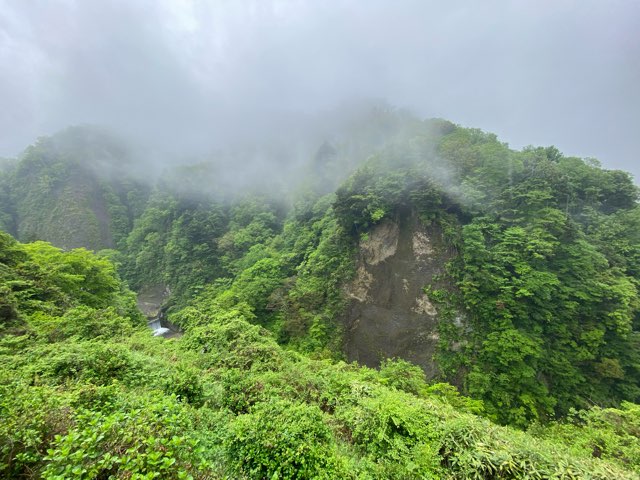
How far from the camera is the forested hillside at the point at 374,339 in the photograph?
4.29 metres

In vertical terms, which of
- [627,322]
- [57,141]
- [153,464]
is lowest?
[153,464]

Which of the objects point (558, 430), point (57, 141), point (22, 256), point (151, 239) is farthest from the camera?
point (57, 141)

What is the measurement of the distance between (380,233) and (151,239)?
43437 millimetres

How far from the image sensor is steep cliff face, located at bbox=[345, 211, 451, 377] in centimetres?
1959

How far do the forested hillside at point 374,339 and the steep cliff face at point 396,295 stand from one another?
5.2 inches

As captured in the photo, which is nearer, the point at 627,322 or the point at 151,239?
the point at 627,322

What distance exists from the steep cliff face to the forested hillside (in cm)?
13

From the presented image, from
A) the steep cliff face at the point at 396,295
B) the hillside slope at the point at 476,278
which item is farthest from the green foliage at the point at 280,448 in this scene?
the steep cliff face at the point at 396,295

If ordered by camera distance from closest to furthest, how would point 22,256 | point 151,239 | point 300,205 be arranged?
point 22,256 → point 300,205 → point 151,239

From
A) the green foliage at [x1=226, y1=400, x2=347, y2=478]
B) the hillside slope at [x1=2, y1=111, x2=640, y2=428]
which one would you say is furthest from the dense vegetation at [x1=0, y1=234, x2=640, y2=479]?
the hillside slope at [x1=2, y1=111, x2=640, y2=428]

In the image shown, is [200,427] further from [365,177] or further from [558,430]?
[365,177]

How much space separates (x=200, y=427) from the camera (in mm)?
5000

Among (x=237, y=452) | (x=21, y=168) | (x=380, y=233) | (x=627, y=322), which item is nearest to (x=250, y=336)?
(x=237, y=452)

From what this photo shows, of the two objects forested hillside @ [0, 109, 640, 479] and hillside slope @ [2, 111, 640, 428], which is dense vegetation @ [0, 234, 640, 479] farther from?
hillside slope @ [2, 111, 640, 428]
